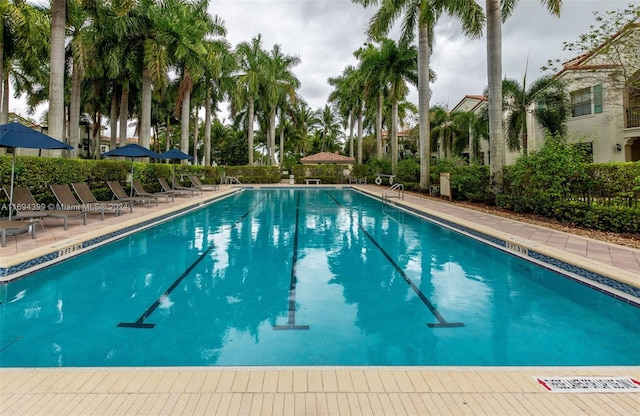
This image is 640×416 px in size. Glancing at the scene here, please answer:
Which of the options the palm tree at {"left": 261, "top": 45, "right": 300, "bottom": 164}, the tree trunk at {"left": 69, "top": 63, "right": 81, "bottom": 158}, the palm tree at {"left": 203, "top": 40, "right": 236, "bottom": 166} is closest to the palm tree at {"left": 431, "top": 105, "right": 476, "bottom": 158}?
the palm tree at {"left": 261, "top": 45, "right": 300, "bottom": 164}

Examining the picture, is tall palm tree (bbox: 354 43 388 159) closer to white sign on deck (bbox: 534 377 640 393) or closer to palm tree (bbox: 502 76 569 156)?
palm tree (bbox: 502 76 569 156)

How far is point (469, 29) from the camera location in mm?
15914

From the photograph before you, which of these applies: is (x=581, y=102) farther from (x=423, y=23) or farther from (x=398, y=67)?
(x=398, y=67)

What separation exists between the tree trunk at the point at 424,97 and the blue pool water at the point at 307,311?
37.4 ft

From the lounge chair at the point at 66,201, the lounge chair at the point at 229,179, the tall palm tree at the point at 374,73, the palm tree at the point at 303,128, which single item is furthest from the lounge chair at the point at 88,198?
the palm tree at the point at 303,128

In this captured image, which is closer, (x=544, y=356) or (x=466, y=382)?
(x=466, y=382)

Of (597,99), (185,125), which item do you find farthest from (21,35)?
(597,99)

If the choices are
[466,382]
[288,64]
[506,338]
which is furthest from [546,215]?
[288,64]

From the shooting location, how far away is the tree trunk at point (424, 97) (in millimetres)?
17750

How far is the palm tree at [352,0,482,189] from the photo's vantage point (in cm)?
1580

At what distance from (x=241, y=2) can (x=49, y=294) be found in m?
17.0

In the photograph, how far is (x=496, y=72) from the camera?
12508mm

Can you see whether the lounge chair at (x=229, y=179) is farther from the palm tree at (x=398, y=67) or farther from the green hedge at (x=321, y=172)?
the palm tree at (x=398, y=67)

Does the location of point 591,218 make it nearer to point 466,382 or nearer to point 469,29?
point 466,382
